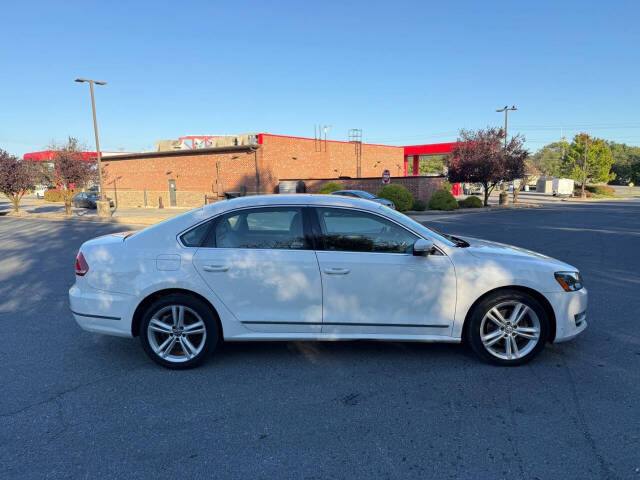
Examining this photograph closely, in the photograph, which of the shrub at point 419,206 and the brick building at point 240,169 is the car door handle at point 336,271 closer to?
the shrub at point 419,206

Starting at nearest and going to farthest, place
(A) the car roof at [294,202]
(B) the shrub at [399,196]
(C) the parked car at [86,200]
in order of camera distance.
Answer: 1. (A) the car roof at [294,202]
2. (B) the shrub at [399,196]
3. (C) the parked car at [86,200]

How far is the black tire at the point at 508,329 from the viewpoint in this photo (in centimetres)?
403

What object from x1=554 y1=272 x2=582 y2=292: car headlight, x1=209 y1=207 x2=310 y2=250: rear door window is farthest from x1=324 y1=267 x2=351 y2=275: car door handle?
x1=554 y1=272 x2=582 y2=292: car headlight

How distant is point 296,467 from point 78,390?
2178mm

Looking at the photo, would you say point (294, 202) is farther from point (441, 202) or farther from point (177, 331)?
point (441, 202)

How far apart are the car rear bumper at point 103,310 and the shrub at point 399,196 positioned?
21.9 m

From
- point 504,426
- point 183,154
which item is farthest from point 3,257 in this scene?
point 183,154

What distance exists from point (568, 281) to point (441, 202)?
77.2 feet

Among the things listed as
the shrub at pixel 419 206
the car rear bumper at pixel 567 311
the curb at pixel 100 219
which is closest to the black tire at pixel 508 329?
the car rear bumper at pixel 567 311

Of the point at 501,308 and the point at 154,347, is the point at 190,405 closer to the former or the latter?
the point at 154,347

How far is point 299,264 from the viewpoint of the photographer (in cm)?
399

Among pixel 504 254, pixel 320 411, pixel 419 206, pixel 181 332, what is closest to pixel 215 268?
pixel 181 332

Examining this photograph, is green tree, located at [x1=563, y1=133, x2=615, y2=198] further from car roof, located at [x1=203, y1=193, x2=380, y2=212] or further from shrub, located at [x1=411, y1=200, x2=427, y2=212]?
car roof, located at [x1=203, y1=193, x2=380, y2=212]

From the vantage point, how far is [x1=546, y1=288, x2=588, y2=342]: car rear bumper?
4031 millimetres
